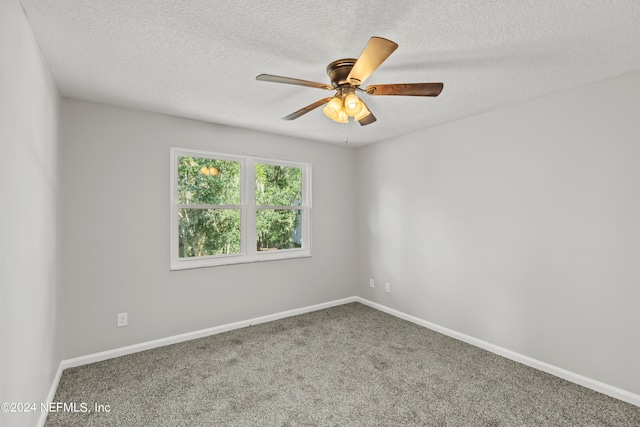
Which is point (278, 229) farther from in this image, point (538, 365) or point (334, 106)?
point (538, 365)

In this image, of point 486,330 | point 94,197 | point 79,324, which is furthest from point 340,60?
point 79,324

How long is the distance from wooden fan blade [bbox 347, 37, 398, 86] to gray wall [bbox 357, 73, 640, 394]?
6.17 ft

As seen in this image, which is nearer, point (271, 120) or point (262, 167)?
point (271, 120)

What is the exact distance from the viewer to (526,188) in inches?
109

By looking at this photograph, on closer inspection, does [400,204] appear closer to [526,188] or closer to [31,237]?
[526,188]

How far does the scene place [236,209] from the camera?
369 centimetres

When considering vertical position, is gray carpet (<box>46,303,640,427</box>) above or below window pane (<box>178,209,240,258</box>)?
below

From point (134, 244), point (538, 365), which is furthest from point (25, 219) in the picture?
point (538, 365)

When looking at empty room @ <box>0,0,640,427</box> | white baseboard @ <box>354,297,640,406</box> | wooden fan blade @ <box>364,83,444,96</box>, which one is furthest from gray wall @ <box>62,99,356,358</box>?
wooden fan blade @ <box>364,83,444,96</box>

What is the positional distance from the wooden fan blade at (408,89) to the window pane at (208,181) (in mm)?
2170

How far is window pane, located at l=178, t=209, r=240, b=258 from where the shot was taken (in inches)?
132

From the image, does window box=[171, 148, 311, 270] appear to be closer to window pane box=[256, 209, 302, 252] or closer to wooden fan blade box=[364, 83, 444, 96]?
window pane box=[256, 209, 302, 252]

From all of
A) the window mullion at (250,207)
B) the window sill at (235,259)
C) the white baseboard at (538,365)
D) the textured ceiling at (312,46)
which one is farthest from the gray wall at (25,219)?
the white baseboard at (538,365)

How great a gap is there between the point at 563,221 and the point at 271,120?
9.31ft
